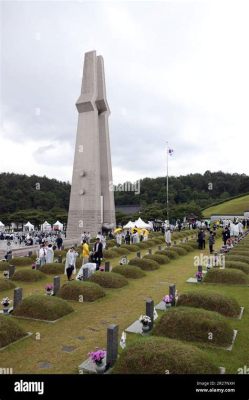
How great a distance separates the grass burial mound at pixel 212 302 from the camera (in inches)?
394

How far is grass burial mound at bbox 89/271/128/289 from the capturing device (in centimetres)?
1387

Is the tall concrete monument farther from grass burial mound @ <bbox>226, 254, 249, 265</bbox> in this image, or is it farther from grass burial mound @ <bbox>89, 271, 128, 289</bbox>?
grass burial mound @ <bbox>89, 271, 128, 289</bbox>

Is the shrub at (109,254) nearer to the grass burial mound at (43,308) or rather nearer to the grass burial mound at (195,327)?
the grass burial mound at (43,308)

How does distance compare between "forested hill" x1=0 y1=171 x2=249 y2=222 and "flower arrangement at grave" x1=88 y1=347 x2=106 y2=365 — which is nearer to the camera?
"flower arrangement at grave" x1=88 y1=347 x2=106 y2=365

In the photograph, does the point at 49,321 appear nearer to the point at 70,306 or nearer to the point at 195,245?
the point at 70,306

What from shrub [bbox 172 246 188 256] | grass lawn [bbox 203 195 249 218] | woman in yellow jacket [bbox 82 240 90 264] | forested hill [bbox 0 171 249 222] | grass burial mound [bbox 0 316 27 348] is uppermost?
forested hill [bbox 0 171 249 222]

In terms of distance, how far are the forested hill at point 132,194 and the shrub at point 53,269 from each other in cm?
4179

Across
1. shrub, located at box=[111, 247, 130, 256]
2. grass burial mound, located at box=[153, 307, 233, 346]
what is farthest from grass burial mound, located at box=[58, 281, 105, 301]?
shrub, located at box=[111, 247, 130, 256]

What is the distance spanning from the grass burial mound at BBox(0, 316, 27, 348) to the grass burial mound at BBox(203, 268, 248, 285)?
8864mm

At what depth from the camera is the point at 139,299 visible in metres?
12.2

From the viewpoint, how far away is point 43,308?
9945mm

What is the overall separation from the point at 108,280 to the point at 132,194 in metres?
85.9
